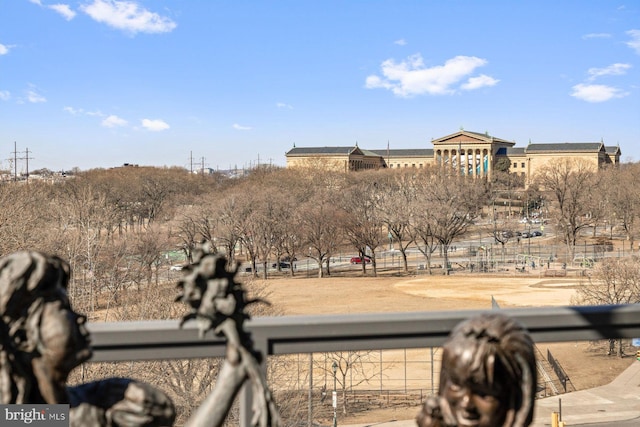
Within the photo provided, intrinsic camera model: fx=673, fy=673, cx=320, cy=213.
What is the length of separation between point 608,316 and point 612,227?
62256mm

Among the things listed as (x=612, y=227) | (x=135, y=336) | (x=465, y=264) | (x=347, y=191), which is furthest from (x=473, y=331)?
(x=612, y=227)

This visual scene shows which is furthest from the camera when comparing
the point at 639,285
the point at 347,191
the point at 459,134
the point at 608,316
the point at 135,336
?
the point at 459,134

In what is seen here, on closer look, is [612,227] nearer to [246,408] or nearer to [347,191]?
[347,191]

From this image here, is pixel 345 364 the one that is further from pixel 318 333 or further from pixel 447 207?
pixel 447 207

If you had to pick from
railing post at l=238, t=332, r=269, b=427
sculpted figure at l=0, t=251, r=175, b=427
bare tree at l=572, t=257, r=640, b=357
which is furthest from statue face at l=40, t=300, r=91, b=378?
bare tree at l=572, t=257, r=640, b=357

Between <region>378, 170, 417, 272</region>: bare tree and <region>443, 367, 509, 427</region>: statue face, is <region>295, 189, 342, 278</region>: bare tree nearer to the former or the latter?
<region>378, 170, 417, 272</region>: bare tree

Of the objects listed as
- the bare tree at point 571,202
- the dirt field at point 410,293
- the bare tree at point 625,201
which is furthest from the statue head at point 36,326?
the bare tree at point 625,201

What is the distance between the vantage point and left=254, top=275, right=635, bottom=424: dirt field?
3084 centimetres

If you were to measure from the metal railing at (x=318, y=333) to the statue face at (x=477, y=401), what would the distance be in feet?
2.48

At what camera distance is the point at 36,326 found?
118 cm

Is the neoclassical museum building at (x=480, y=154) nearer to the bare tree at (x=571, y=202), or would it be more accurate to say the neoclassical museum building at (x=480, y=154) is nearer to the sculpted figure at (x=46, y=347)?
the bare tree at (x=571, y=202)

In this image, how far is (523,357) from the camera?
4.00ft

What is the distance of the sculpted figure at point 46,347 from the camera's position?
1.17 meters

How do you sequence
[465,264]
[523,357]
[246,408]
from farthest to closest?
[465,264], [246,408], [523,357]
